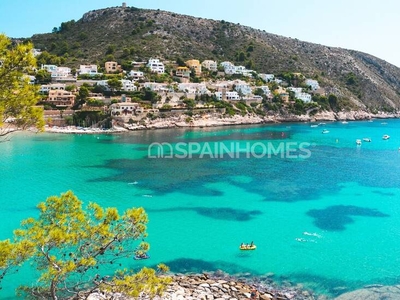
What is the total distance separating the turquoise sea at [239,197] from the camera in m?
19.7

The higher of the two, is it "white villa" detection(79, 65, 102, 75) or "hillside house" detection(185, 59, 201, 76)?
"hillside house" detection(185, 59, 201, 76)

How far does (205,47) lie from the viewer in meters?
121

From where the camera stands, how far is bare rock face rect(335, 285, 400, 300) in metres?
16.4

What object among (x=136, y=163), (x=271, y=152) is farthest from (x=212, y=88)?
(x=136, y=163)

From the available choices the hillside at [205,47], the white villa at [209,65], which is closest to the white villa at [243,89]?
the white villa at [209,65]

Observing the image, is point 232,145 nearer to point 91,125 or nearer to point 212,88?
point 91,125

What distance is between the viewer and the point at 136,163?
43.8 m

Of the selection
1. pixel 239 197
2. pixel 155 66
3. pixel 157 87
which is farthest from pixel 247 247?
pixel 155 66

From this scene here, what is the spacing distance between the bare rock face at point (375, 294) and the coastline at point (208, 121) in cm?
5644

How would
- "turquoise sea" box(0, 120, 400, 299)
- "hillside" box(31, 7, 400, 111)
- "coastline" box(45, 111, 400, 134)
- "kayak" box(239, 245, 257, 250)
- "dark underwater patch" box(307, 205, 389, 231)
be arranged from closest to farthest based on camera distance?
"turquoise sea" box(0, 120, 400, 299) < "kayak" box(239, 245, 257, 250) < "dark underwater patch" box(307, 205, 389, 231) < "coastline" box(45, 111, 400, 134) < "hillside" box(31, 7, 400, 111)

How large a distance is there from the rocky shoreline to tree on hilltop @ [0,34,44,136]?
871 centimetres

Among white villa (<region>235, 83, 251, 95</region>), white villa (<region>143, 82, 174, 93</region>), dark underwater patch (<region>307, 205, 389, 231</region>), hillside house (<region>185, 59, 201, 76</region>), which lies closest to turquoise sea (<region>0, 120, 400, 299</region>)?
dark underwater patch (<region>307, 205, 389, 231</region>)

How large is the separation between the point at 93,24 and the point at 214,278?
123 meters

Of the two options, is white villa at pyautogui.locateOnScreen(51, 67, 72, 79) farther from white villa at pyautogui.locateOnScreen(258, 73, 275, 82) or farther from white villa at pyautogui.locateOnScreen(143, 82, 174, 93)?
white villa at pyautogui.locateOnScreen(258, 73, 275, 82)
